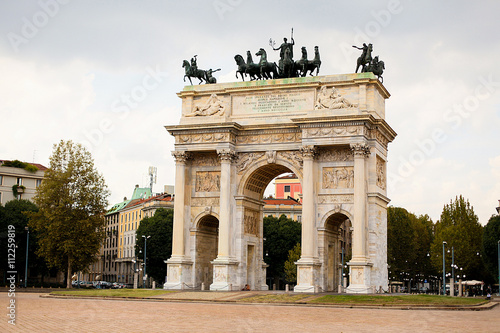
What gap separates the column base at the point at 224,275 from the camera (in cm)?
4675

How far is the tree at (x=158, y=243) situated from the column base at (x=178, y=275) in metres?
33.7

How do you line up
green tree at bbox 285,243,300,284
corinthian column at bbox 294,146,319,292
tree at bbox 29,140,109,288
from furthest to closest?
green tree at bbox 285,243,300,284
tree at bbox 29,140,109,288
corinthian column at bbox 294,146,319,292

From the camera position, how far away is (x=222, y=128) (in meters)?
48.4

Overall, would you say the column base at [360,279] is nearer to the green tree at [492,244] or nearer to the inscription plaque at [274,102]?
the inscription plaque at [274,102]

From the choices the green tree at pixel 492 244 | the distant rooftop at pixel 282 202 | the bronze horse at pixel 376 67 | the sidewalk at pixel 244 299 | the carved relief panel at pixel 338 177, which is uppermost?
the bronze horse at pixel 376 67

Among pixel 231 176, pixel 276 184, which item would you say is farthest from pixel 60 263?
pixel 276 184

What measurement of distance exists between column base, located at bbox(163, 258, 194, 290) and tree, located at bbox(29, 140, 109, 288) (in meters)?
14.0

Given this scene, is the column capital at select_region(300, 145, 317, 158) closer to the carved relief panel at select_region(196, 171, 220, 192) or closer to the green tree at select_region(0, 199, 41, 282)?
the carved relief panel at select_region(196, 171, 220, 192)

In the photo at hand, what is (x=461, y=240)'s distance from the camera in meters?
77.5

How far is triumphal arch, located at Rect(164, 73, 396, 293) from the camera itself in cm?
4566

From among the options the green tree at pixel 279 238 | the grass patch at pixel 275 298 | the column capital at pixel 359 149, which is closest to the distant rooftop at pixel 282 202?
the green tree at pixel 279 238

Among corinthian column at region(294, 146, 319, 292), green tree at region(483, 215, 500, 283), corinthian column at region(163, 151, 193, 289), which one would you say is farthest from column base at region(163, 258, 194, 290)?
green tree at region(483, 215, 500, 283)

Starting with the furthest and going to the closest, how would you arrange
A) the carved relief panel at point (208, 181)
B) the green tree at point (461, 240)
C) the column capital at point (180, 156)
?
1. the green tree at point (461, 240)
2. the carved relief panel at point (208, 181)
3. the column capital at point (180, 156)

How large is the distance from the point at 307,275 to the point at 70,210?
25438mm
